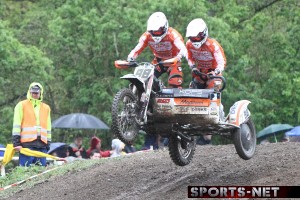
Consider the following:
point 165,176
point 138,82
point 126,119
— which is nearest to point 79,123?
point 165,176

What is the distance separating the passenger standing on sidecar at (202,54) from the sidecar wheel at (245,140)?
39.2 inches

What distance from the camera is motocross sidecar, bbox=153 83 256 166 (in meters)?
14.8

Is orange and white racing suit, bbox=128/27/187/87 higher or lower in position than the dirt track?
higher

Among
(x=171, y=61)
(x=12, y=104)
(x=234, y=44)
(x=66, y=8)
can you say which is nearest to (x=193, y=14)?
(x=234, y=44)

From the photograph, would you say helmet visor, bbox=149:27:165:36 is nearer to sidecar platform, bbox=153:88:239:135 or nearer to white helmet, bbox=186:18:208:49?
white helmet, bbox=186:18:208:49

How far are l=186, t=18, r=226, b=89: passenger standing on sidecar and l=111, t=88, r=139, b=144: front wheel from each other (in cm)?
208

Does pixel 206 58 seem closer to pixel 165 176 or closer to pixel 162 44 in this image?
pixel 162 44

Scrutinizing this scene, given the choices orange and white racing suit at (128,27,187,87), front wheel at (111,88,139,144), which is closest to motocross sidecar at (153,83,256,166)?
front wheel at (111,88,139,144)

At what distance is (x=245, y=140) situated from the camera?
641 inches

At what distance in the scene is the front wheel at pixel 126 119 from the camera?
46.4ft

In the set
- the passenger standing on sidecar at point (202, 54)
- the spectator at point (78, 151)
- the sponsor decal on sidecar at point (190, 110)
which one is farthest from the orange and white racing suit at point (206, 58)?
the spectator at point (78, 151)

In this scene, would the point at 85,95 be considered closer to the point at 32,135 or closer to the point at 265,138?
the point at 265,138

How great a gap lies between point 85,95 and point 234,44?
5.08 metres

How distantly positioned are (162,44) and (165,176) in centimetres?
238
